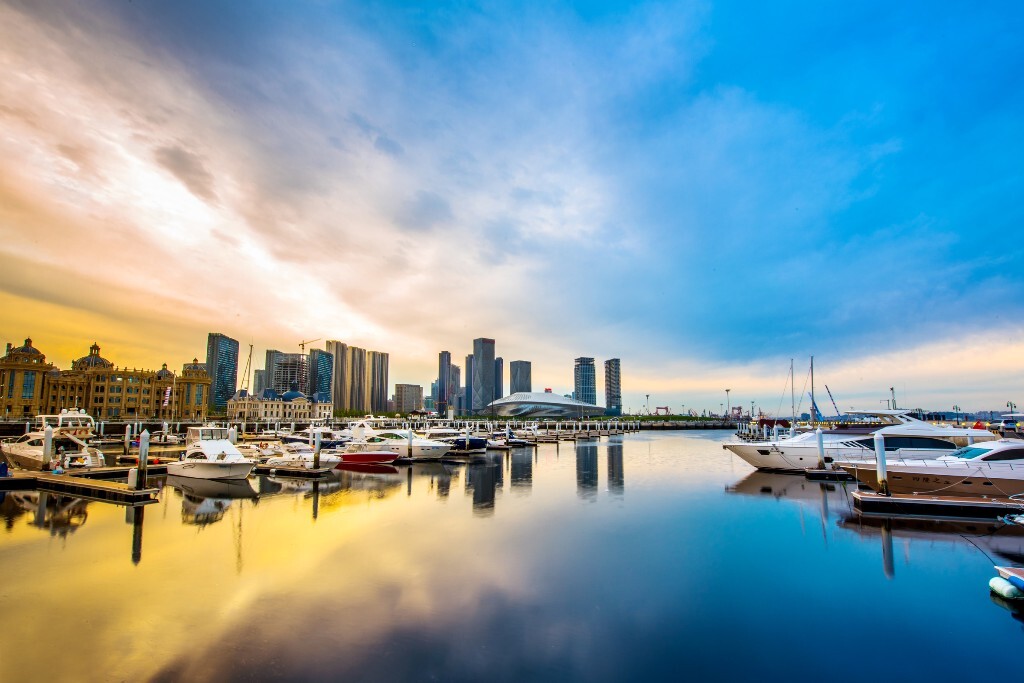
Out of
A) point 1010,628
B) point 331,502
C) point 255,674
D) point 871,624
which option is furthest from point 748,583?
point 331,502

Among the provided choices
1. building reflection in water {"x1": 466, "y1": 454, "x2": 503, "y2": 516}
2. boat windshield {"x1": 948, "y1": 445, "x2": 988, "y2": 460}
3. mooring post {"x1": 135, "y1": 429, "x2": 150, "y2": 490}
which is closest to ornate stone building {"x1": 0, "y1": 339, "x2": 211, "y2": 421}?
building reflection in water {"x1": 466, "y1": 454, "x2": 503, "y2": 516}

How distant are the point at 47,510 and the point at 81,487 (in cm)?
372

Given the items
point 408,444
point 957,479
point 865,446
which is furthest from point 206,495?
point 865,446

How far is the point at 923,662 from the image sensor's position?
9812 mm

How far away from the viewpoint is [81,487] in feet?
84.9

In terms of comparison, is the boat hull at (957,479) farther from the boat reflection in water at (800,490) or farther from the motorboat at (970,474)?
the boat reflection in water at (800,490)

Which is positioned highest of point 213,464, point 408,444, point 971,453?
point 971,453

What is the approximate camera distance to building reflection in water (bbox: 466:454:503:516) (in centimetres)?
2592

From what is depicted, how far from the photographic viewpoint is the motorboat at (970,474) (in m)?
22.3

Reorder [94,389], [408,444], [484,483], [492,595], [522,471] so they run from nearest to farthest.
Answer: [492,595] → [484,483] → [522,471] → [408,444] → [94,389]

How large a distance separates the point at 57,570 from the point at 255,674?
418 inches

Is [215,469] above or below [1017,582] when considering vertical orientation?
above

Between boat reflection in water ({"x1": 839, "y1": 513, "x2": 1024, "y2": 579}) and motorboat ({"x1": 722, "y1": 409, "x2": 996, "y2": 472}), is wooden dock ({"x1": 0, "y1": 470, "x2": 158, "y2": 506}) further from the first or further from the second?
motorboat ({"x1": 722, "y1": 409, "x2": 996, "y2": 472})

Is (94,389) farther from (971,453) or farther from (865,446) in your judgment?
(971,453)
